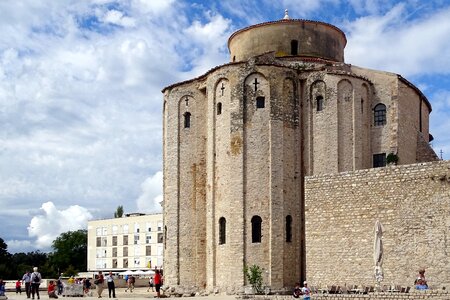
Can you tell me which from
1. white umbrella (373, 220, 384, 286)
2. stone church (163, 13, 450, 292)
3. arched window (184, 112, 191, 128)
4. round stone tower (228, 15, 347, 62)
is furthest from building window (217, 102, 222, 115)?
white umbrella (373, 220, 384, 286)

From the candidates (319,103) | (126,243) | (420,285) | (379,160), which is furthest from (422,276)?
(126,243)

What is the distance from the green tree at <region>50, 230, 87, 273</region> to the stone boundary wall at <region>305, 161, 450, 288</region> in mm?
74959

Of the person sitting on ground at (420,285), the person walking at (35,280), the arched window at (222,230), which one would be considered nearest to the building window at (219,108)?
the arched window at (222,230)

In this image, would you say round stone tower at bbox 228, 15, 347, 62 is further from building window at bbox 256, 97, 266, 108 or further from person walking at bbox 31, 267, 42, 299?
person walking at bbox 31, 267, 42, 299

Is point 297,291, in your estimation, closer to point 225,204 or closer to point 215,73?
point 225,204

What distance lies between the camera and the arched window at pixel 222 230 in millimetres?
34531

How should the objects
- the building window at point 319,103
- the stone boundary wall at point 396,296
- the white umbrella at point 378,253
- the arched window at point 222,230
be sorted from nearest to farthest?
the stone boundary wall at point 396,296, the white umbrella at point 378,253, the arched window at point 222,230, the building window at point 319,103

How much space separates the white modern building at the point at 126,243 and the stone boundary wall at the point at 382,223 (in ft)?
172

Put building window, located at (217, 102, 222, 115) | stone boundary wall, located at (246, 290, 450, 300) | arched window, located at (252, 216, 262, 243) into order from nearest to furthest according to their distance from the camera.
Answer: stone boundary wall, located at (246, 290, 450, 300) < arched window, located at (252, 216, 262, 243) < building window, located at (217, 102, 222, 115)

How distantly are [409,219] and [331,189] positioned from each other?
364 cm

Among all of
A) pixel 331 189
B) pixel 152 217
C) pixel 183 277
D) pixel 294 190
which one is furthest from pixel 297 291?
pixel 152 217

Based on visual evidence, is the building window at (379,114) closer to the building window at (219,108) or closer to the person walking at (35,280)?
the building window at (219,108)

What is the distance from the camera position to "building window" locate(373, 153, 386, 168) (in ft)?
114

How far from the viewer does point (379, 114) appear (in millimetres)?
35375
